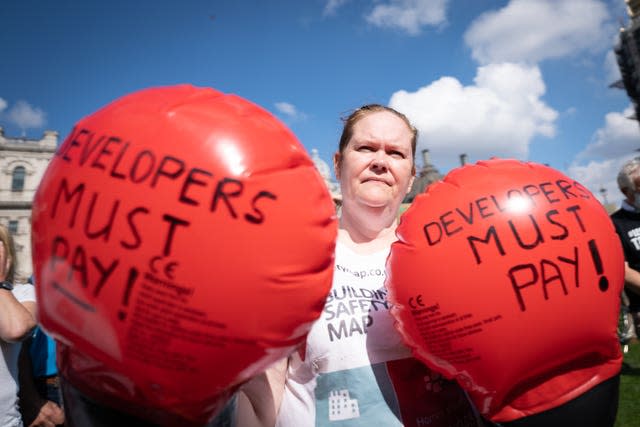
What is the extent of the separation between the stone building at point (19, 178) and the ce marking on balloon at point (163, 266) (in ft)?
100

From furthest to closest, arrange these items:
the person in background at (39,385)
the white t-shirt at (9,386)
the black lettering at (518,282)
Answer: the person in background at (39,385)
the white t-shirt at (9,386)
the black lettering at (518,282)

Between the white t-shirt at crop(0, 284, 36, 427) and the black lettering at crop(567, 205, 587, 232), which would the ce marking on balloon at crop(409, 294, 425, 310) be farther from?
the white t-shirt at crop(0, 284, 36, 427)

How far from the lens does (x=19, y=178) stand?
1028 inches

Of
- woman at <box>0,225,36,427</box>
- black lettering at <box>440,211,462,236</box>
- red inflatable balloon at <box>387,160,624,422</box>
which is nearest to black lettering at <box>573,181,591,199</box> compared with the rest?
red inflatable balloon at <box>387,160,624,422</box>

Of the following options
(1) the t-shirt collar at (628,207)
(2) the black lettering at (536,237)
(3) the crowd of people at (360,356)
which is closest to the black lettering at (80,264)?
(3) the crowd of people at (360,356)

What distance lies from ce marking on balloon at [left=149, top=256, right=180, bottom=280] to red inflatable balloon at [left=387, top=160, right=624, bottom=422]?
28.6 inches

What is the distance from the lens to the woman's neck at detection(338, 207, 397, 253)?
1628 millimetres

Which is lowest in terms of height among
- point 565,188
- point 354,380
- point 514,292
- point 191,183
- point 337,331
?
point 354,380

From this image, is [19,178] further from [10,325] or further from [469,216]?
[469,216]

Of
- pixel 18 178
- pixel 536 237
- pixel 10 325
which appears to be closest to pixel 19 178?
pixel 18 178

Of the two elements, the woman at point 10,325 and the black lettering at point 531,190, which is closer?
the black lettering at point 531,190

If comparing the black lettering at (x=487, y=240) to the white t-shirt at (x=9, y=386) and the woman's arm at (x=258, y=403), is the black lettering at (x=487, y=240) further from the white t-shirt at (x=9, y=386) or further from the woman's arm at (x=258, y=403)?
the white t-shirt at (x=9, y=386)

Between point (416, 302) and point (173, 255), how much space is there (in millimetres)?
747

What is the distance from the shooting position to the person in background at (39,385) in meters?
2.59
